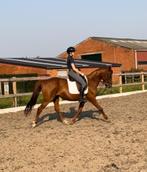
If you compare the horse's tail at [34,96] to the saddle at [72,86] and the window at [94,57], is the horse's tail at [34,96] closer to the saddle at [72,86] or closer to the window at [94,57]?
the saddle at [72,86]

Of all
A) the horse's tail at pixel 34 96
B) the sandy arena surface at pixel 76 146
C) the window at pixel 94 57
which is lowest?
the window at pixel 94 57

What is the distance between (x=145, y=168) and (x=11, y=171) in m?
2.04

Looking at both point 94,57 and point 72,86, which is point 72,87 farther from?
point 94,57

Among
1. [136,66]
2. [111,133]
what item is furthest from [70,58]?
[136,66]

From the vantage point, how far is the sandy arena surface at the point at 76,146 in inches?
254

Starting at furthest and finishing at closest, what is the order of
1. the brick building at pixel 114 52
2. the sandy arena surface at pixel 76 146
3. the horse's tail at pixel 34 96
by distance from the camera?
the brick building at pixel 114 52, the horse's tail at pixel 34 96, the sandy arena surface at pixel 76 146

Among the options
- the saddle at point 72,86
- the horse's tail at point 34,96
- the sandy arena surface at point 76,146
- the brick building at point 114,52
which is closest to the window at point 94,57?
the brick building at point 114,52

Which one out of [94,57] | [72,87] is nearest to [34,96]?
[72,87]

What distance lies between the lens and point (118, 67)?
43219mm

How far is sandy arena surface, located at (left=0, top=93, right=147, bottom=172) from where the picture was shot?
21.1 ft

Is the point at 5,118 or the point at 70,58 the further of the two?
the point at 5,118

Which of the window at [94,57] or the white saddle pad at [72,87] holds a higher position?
the white saddle pad at [72,87]

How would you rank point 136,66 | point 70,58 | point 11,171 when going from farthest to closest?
point 136,66, point 70,58, point 11,171

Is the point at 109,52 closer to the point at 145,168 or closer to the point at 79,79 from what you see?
the point at 79,79
